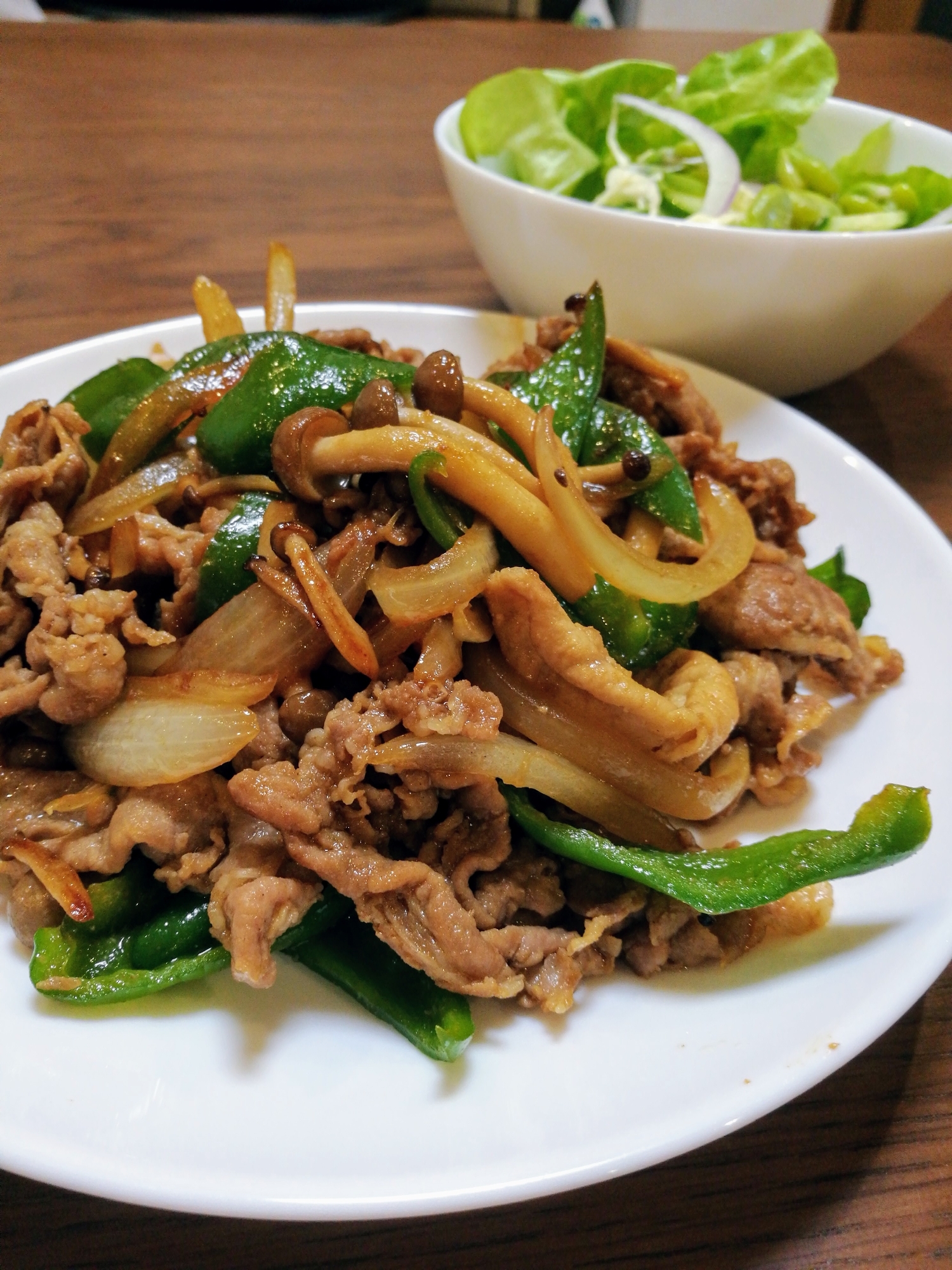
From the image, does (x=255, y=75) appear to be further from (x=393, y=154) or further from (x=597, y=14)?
(x=597, y=14)

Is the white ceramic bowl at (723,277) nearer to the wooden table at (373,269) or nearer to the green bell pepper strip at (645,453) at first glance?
the wooden table at (373,269)

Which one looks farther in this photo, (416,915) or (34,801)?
(34,801)

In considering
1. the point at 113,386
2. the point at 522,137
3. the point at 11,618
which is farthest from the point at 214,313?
the point at 522,137

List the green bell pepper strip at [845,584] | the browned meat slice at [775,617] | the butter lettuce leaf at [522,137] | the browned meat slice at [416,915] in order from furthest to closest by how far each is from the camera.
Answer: the butter lettuce leaf at [522,137]
the green bell pepper strip at [845,584]
the browned meat slice at [775,617]
the browned meat slice at [416,915]

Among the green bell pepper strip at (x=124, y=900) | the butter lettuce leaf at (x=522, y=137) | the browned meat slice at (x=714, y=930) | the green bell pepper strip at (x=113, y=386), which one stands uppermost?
the butter lettuce leaf at (x=522, y=137)

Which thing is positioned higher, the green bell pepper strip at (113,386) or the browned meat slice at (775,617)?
the green bell pepper strip at (113,386)

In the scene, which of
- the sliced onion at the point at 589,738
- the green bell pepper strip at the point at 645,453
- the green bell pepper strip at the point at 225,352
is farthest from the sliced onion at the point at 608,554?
the green bell pepper strip at the point at 225,352

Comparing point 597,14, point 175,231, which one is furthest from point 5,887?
point 597,14

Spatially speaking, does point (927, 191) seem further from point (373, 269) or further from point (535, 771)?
point (535, 771)
